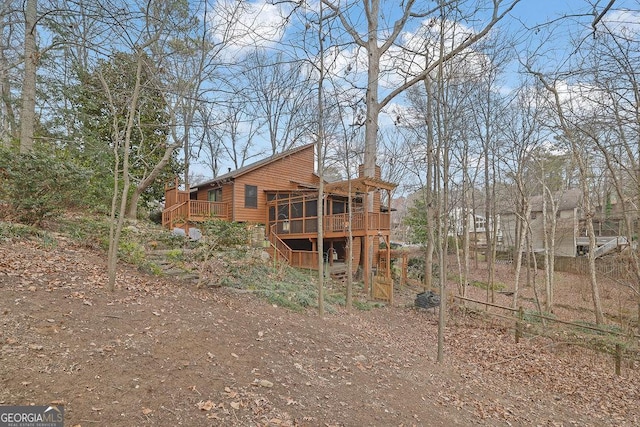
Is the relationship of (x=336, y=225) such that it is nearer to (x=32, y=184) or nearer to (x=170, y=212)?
(x=170, y=212)

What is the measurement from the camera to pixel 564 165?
60.9ft

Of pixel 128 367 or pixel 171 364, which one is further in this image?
pixel 171 364

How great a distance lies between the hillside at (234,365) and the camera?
10.3ft

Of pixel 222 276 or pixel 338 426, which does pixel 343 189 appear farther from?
pixel 338 426

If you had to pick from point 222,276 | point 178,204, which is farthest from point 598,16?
point 178,204

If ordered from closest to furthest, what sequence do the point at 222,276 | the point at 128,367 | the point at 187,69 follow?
the point at 128,367 → the point at 222,276 → the point at 187,69

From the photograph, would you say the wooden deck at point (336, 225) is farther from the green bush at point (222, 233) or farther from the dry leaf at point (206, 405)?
the dry leaf at point (206, 405)

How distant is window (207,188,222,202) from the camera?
1845 centimetres

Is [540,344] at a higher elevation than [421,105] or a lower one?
lower

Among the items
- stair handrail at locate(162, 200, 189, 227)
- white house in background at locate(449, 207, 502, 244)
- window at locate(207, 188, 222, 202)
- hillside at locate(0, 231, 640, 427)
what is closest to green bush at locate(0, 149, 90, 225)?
hillside at locate(0, 231, 640, 427)

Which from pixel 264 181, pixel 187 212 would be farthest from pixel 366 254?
pixel 187 212

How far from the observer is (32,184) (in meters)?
7.05

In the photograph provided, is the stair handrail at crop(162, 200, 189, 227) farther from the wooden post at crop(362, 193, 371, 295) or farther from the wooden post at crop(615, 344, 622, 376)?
the wooden post at crop(615, 344, 622, 376)

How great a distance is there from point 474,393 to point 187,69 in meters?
11.5
